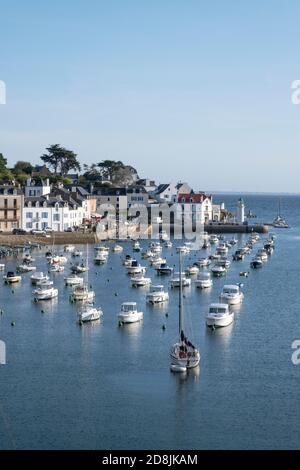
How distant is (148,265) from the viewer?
5881 cm

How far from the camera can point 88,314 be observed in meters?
35.6

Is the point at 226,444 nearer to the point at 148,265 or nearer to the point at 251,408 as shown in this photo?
the point at 251,408

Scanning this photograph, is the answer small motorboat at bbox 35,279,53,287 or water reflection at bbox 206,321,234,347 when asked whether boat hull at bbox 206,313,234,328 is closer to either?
water reflection at bbox 206,321,234,347

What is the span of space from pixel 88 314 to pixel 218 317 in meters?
5.83

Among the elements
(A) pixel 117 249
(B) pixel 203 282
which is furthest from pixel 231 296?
(A) pixel 117 249

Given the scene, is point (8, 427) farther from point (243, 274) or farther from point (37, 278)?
point (243, 274)

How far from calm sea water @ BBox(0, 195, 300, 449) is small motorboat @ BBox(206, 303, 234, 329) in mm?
558

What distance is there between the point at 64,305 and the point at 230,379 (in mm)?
15328

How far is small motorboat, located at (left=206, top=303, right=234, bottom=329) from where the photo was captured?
3453cm

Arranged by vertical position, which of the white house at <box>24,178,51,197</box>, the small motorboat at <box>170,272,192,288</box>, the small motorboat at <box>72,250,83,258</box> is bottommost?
the small motorboat at <box>170,272,192,288</box>

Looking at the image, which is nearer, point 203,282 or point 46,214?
point 203,282

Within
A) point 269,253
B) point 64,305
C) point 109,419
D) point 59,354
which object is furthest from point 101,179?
point 109,419

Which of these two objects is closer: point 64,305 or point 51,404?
point 51,404

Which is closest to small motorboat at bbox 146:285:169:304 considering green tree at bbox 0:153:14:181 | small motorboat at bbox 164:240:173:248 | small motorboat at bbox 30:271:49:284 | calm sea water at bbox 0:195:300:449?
calm sea water at bbox 0:195:300:449
